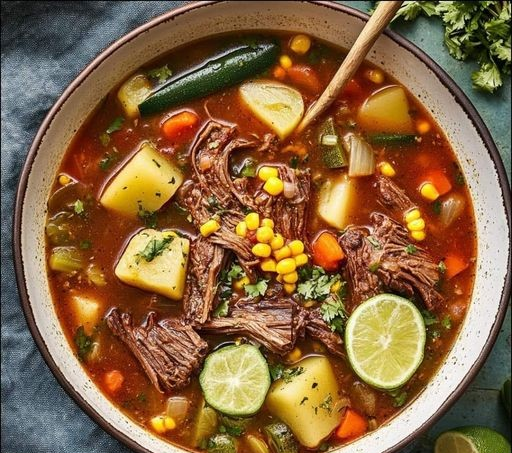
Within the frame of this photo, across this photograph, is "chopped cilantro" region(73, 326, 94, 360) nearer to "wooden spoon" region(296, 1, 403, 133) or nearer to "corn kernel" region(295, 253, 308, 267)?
"corn kernel" region(295, 253, 308, 267)

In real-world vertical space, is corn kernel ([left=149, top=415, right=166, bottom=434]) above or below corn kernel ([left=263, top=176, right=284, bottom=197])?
below

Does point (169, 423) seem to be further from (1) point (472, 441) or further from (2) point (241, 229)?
(1) point (472, 441)

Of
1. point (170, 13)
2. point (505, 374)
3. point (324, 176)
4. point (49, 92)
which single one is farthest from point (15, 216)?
point (505, 374)

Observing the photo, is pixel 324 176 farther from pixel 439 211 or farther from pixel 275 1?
pixel 275 1

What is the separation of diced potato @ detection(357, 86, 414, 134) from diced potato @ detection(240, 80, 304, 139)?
0.39 m

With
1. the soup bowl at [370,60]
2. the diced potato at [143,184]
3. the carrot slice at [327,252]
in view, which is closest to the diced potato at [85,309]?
the soup bowl at [370,60]

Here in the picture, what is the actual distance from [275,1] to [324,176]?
1.06 metres

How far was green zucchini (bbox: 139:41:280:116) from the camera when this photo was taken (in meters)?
4.86

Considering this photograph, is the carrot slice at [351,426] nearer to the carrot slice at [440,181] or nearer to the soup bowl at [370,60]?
the soup bowl at [370,60]

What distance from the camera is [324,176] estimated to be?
494 centimetres

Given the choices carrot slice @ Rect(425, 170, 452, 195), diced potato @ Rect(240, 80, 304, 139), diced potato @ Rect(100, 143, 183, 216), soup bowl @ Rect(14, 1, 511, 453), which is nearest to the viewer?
soup bowl @ Rect(14, 1, 511, 453)

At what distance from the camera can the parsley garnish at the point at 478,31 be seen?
5.05 metres

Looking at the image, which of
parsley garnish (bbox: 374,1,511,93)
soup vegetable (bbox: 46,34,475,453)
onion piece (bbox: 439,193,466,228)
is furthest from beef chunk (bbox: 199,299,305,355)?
parsley garnish (bbox: 374,1,511,93)

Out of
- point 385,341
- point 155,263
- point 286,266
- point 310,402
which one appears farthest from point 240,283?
point 385,341
